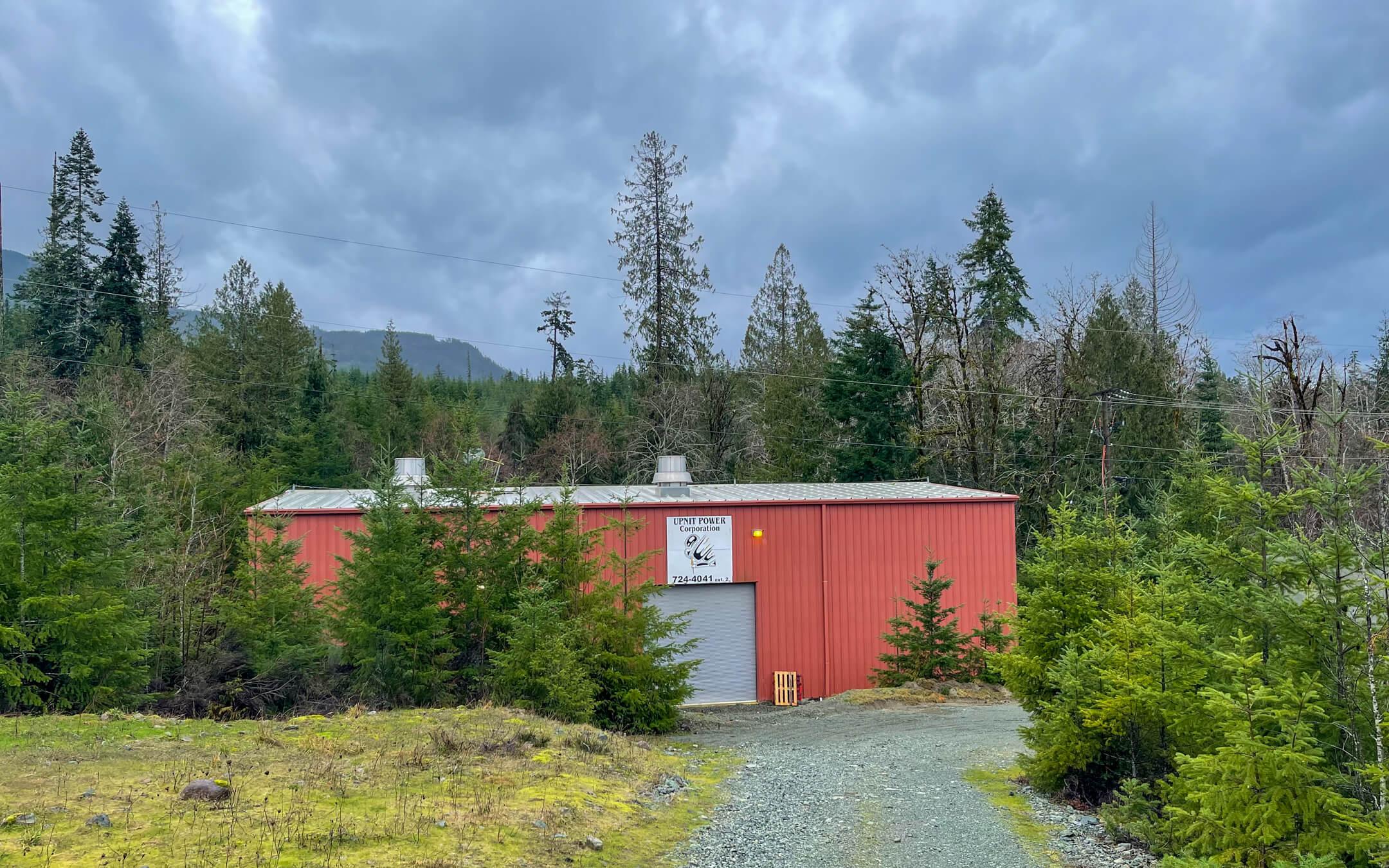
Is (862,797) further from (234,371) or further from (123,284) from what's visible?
(123,284)

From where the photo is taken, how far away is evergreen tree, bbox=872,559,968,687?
2039 cm

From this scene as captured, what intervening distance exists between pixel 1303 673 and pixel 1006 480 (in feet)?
100.0

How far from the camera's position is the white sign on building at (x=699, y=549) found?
69.0 feet

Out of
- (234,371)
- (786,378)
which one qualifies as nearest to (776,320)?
(786,378)

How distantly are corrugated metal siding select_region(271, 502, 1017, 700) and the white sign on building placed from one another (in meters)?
0.17

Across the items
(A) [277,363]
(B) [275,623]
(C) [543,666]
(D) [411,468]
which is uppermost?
(A) [277,363]

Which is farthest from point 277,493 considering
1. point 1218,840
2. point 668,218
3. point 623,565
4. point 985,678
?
point 668,218

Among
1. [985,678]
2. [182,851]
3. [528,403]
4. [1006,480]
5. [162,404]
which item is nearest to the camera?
[182,851]

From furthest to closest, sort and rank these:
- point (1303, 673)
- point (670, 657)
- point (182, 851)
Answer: point (670, 657)
point (1303, 673)
point (182, 851)

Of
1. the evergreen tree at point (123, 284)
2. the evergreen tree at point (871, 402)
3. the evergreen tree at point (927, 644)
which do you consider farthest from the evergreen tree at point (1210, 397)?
the evergreen tree at point (123, 284)

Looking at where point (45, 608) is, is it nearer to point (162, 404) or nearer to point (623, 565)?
point (623, 565)

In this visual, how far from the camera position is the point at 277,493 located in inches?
879

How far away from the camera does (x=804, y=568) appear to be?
21781 millimetres

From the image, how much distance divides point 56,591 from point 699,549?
1277cm
